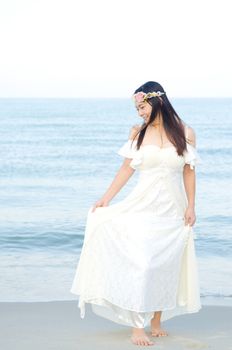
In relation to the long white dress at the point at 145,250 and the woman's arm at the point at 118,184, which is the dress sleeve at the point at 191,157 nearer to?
the long white dress at the point at 145,250

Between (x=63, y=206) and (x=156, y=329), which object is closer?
(x=156, y=329)

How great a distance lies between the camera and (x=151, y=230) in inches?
230

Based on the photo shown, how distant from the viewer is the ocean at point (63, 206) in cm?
967

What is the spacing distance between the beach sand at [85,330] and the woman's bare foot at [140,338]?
0.03 m

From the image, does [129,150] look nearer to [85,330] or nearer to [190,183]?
[190,183]

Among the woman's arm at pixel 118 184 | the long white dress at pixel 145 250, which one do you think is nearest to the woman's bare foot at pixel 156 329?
the long white dress at pixel 145 250

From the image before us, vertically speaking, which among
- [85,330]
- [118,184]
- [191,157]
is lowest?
[85,330]

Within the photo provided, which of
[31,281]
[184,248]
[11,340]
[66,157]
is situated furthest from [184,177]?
[66,157]

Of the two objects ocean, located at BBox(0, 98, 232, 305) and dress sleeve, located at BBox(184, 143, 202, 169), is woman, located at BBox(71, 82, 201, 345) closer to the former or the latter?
dress sleeve, located at BBox(184, 143, 202, 169)

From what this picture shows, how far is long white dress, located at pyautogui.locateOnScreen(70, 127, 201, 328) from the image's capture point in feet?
19.0

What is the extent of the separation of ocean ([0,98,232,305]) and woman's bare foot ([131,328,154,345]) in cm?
119

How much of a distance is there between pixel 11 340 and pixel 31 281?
3.28m

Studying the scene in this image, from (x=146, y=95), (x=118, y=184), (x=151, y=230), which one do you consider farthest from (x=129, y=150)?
(x=151, y=230)

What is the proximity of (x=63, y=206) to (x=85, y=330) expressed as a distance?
1152 cm
